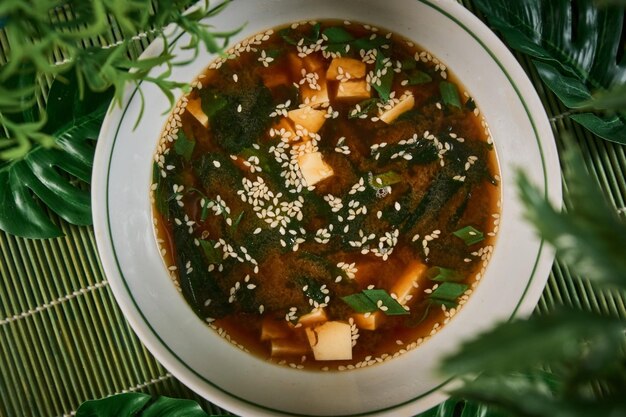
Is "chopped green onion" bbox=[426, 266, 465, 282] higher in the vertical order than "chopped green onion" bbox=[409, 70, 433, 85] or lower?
lower

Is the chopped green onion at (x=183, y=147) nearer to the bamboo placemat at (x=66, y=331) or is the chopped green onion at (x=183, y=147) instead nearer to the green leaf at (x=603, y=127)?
the bamboo placemat at (x=66, y=331)

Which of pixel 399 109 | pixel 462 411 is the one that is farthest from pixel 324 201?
pixel 462 411

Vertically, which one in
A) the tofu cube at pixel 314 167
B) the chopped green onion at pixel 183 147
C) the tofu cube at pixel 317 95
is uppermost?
the tofu cube at pixel 317 95

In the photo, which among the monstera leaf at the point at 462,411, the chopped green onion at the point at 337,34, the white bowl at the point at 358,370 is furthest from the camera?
the chopped green onion at the point at 337,34

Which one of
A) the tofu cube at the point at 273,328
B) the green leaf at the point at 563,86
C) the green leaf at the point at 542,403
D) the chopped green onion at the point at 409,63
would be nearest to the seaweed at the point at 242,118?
the chopped green onion at the point at 409,63

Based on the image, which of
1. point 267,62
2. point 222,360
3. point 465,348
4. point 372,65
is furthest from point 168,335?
point 465,348

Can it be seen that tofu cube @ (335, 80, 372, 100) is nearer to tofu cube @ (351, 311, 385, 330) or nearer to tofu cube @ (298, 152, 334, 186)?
tofu cube @ (298, 152, 334, 186)

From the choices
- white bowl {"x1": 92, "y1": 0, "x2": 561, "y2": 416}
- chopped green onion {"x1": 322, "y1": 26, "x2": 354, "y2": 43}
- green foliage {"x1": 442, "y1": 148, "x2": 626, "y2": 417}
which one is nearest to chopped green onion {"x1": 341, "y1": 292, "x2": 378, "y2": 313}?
white bowl {"x1": 92, "y1": 0, "x2": 561, "y2": 416}
